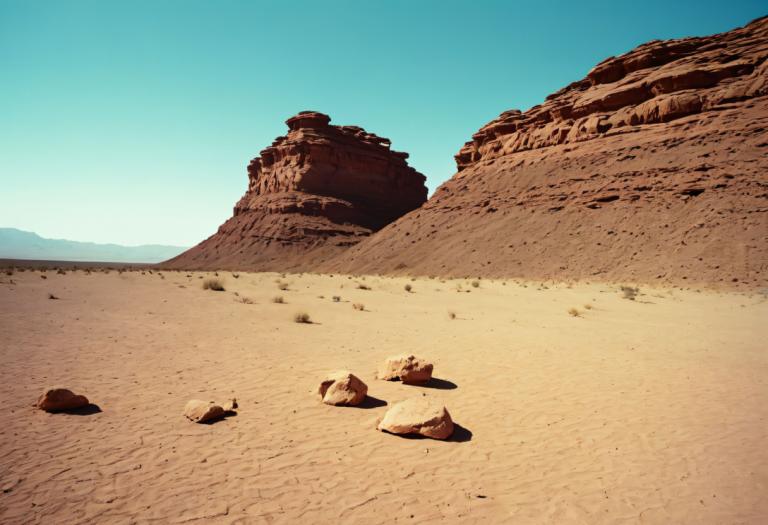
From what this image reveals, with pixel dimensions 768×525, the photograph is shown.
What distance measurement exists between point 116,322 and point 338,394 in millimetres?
9610

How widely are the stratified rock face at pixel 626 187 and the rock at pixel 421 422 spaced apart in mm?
30968

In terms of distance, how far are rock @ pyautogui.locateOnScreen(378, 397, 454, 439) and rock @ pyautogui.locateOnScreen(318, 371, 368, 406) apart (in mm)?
930

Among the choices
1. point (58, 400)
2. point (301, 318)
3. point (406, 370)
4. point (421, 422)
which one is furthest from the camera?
point (301, 318)

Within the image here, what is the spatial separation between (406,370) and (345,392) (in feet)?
5.49

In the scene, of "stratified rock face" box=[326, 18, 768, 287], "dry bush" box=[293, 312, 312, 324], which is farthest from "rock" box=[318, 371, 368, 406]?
"stratified rock face" box=[326, 18, 768, 287]

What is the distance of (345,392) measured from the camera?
21.9 feet

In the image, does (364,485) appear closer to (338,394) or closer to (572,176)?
(338,394)

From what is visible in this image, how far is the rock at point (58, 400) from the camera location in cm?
591

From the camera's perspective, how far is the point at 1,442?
4949 mm

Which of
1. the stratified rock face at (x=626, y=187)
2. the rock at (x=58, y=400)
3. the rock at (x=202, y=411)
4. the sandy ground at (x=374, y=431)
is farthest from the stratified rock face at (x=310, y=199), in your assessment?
the rock at (x=202, y=411)

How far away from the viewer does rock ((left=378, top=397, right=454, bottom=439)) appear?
5535 mm

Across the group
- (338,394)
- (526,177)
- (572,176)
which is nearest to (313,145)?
(526,177)

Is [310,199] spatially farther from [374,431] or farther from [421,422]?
[421,422]

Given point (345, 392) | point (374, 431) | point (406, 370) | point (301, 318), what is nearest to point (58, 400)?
point (345, 392)
